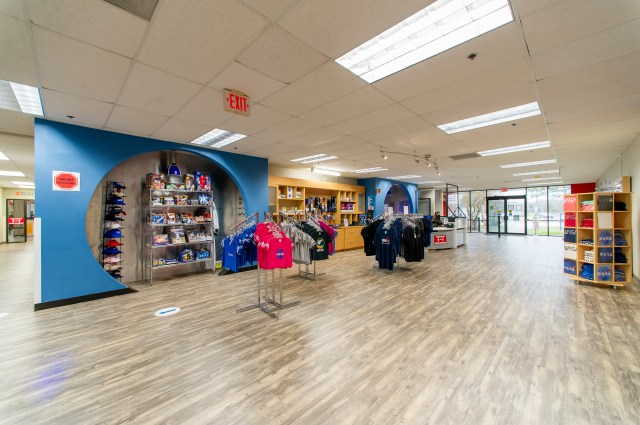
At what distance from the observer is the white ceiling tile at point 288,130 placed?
14.2 feet

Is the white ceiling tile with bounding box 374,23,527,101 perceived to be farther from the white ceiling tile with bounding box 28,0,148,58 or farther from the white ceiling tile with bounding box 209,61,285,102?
the white ceiling tile with bounding box 28,0,148,58

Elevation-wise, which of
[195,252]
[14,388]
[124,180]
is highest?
[124,180]

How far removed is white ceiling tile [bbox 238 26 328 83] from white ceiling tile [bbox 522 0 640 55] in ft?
5.53

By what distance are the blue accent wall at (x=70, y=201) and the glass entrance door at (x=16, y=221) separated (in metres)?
14.6

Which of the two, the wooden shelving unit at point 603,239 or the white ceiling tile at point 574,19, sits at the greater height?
the white ceiling tile at point 574,19

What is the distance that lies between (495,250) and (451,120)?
741 centimetres

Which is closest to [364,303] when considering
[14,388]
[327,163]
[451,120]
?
[451,120]

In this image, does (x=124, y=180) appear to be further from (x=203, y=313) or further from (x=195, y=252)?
(x=203, y=313)

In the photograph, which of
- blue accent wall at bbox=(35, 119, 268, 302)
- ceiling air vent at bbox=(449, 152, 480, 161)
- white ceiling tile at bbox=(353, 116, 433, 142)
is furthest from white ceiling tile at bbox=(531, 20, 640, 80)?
blue accent wall at bbox=(35, 119, 268, 302)

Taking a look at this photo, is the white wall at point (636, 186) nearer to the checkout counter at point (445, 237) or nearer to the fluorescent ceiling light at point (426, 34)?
the checkout counter at point (445, 237)

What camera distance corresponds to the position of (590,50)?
234 centimetres

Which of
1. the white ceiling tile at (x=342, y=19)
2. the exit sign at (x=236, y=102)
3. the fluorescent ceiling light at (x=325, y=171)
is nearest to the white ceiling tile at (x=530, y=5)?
the white ceiling tile at (x=342, y=19)

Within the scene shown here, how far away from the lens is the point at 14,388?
7.33 feet

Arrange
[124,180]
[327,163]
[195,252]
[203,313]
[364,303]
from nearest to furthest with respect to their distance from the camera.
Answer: [203,313] → [364,303] → [124,180] → [195,252] → [327,163]
